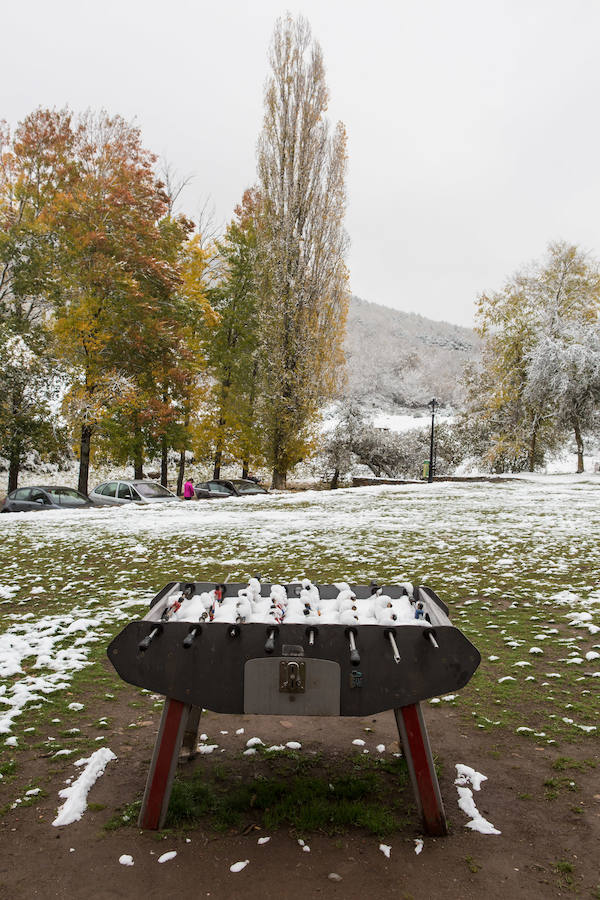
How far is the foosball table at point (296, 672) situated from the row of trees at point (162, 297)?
544 inches

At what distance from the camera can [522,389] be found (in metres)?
32.0

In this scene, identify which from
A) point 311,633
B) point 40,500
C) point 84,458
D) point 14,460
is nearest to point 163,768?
point 311,633

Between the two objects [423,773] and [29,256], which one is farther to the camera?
[29,256]

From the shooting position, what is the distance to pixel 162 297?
2278cm

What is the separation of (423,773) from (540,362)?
28.8 meters

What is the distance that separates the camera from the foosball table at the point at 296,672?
277cm

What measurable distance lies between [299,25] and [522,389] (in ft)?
71.6

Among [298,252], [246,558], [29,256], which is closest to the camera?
[246,558]

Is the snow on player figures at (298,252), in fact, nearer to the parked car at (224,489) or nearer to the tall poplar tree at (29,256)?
the parked car at (224,489)

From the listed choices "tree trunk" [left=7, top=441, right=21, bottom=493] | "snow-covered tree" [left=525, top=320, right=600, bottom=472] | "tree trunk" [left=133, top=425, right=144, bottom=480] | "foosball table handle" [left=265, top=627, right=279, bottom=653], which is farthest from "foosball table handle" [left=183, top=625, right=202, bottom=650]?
"snow-covered tree" [left=525, top=320, right=600, bottom=472]

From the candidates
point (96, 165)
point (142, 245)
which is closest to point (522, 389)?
point (142, 245)

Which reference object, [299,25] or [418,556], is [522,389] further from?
[418,556]

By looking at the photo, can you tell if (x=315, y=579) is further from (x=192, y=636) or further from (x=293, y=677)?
(x=192, y=636)

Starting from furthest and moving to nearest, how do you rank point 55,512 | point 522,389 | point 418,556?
point 522,389 < point 55,512 < point 418,556
